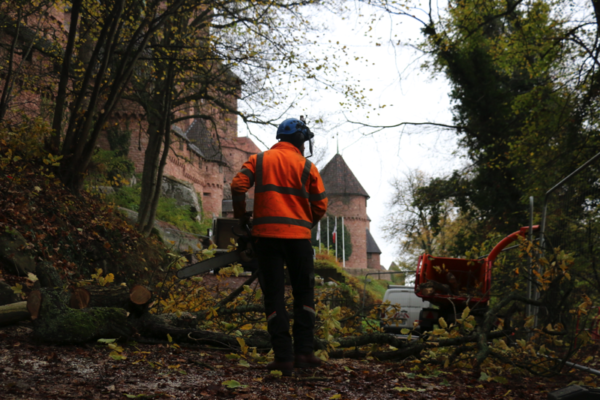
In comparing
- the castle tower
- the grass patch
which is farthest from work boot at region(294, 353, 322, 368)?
the castle tower

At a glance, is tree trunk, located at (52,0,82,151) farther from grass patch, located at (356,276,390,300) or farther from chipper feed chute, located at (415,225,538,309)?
grass patch, located at (356,276,390,300)

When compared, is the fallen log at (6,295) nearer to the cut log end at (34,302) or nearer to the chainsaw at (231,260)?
the cut log end at (34,302)

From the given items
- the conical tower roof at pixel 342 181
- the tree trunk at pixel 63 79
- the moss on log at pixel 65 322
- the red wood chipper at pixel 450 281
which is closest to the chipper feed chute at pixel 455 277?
the red wood chipper at pixel 450 281

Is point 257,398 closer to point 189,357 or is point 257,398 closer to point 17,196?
point 189,357

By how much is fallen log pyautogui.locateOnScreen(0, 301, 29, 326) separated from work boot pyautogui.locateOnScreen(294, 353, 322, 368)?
2.78 meters

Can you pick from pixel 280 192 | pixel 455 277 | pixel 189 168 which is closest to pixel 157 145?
pixel 455 277

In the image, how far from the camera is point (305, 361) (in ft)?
14.8

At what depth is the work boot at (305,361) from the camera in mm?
4488

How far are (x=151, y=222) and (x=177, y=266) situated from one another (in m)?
9.25

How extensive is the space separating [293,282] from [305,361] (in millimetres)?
643

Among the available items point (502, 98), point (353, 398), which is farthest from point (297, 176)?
point (502, 98)

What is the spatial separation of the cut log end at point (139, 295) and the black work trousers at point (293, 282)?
133 centimetres

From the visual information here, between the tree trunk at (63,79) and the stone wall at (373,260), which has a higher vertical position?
the tree trunk at (63,79)

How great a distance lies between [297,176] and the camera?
4539 mm
